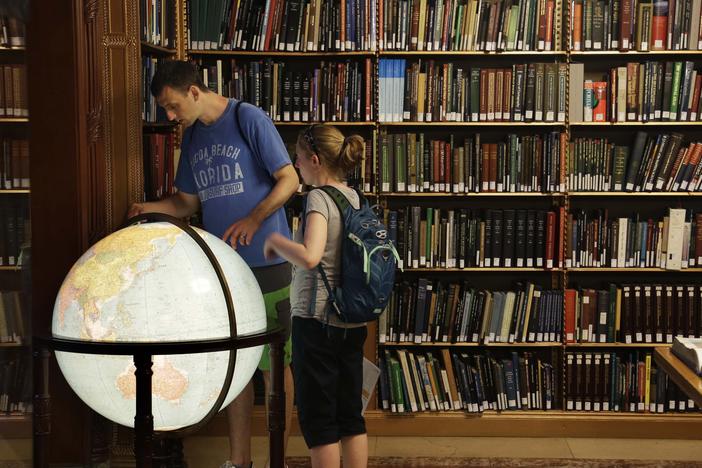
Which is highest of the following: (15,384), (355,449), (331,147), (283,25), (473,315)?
(283,25)

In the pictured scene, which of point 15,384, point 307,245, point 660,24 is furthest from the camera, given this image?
point 660,24

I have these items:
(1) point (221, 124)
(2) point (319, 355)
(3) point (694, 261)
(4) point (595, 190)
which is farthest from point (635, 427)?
(1) point (221, 124)

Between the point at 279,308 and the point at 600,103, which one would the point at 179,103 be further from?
the point at 600,103

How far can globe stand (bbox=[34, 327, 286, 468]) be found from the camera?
2014 millimetres

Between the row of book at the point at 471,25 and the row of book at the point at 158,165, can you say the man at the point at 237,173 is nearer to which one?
the row of book at the point at 158,165

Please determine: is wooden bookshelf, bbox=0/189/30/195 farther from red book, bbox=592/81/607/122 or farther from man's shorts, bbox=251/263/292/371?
red book, bbox=592/81/607/122

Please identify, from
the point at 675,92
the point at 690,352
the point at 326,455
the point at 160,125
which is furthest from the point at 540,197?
the point at 690,352

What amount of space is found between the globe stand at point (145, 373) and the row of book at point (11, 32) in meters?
0.63

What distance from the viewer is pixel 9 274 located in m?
2.05

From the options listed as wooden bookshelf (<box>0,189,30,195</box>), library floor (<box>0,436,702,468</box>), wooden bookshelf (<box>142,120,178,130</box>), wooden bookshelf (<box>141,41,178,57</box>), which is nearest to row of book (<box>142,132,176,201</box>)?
wooden bookshelf (<box>142,120,178,130</box>)

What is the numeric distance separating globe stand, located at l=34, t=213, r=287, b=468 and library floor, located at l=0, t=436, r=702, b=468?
7.10ft

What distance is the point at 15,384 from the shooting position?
2.12 m

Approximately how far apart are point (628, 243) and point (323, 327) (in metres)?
2.24

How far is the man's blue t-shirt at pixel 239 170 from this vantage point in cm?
349
